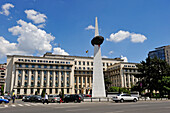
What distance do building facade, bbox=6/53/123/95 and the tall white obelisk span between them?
45766 millimetres

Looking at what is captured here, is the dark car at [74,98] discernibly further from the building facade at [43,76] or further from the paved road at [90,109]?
the building facade at [43,76]

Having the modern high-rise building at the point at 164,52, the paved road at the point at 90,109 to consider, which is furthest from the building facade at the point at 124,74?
the paved road at the point at 90,109

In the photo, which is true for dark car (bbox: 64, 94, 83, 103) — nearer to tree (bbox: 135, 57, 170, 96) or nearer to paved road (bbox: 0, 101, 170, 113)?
paved road (bbox: 0, 101, 170, 113)

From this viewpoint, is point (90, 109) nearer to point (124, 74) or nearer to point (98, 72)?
point (98, 72)

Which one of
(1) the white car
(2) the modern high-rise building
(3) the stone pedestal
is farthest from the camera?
(2) the modern high-rise building

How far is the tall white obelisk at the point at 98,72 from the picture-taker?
3170 cm

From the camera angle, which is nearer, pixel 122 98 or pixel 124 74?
pixel 122 98

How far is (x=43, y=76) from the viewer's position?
3059 inches

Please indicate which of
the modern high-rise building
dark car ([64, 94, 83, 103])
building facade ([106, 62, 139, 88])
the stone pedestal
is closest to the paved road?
dark car ([64, 94, 83, 103])

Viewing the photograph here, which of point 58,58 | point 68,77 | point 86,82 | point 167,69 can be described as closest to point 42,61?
point 58,58

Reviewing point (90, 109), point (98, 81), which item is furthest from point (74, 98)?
point (90, 109)

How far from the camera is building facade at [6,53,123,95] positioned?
7325 cm

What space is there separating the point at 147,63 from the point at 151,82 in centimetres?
703

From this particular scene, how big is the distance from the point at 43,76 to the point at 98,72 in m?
51.3
